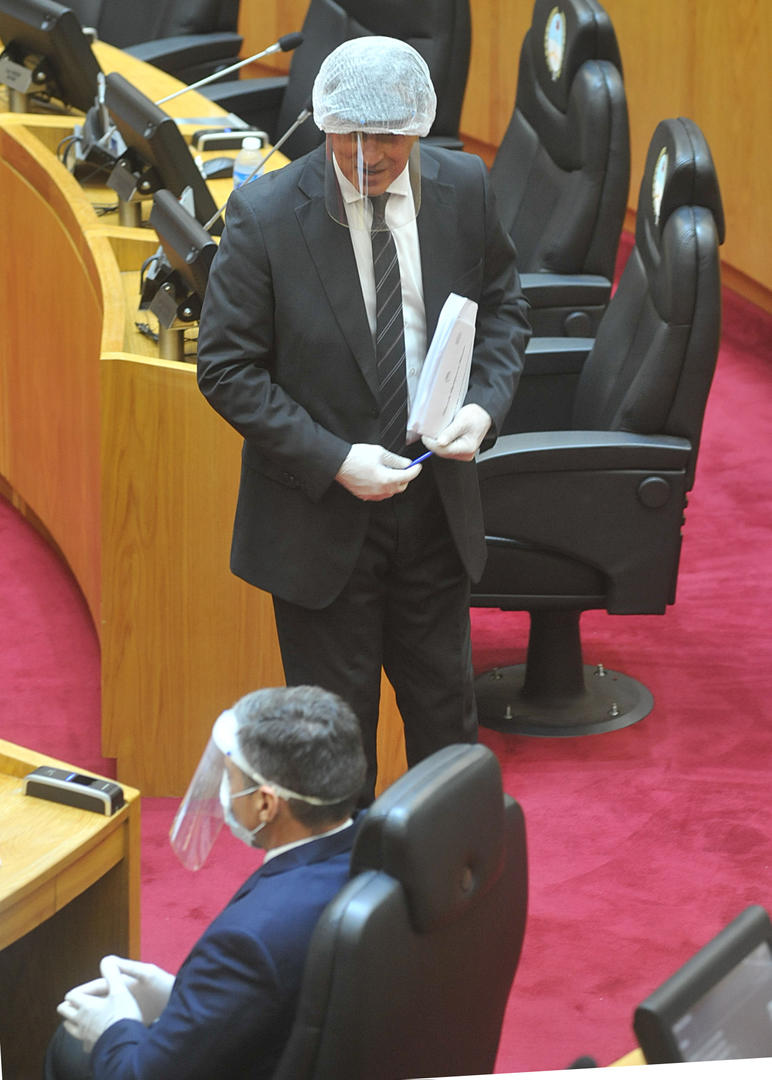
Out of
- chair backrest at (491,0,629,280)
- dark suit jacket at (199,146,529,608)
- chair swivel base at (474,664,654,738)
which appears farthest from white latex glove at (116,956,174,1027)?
chair backrest at (491,0,629,280)

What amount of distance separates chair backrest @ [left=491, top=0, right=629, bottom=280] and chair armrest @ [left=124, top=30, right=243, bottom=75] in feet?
6.28

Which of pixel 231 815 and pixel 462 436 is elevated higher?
pixel 462 436

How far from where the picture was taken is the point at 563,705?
3.27m

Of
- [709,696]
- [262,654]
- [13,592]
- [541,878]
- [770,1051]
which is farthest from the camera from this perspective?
[13,592]

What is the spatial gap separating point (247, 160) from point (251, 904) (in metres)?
2.42

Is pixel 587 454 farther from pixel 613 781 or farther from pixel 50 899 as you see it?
pixel 50 899

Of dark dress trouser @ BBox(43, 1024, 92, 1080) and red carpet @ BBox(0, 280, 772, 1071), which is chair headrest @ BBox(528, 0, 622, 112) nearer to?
red carpet @ BBox(0, 280, 772, 1071)

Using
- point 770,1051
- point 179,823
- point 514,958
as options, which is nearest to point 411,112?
point 179,823

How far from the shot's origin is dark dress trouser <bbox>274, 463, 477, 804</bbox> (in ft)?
7.63

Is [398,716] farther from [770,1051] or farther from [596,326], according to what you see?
[770,1051]

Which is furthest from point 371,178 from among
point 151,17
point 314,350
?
point 151,17

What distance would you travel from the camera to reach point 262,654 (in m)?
2.91

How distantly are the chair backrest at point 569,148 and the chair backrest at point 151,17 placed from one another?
214 cm

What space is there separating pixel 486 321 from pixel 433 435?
0.26 m
